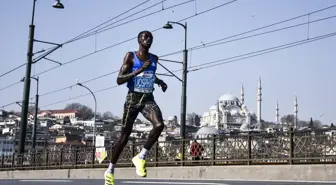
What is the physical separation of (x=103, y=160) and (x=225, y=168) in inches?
317

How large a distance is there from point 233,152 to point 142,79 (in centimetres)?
1231

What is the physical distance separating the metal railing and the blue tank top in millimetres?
9553

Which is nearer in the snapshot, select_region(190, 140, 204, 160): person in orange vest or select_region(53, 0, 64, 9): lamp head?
select_region(190, 140, 204, 160): person in orange vest

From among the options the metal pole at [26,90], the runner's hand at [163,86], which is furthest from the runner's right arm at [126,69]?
the metal pole at [26,90]

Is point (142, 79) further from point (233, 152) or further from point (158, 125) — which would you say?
point (233, 152)

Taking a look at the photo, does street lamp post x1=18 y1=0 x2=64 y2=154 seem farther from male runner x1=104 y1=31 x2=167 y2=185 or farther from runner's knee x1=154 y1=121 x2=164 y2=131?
runner's knee x1=154 y1=121 x2=164 y2=131

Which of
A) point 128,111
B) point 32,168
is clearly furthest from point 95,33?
point 128,111

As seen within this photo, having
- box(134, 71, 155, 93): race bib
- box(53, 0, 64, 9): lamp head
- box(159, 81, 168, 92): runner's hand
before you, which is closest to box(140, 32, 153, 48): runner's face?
box(134, 71, 155, 93): race bib

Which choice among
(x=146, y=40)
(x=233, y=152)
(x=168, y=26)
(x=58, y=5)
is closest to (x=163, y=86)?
(x=146, y=40)

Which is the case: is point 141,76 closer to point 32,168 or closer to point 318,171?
point 318,171

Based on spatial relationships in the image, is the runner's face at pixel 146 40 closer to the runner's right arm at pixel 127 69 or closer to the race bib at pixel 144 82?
the runner's right arm at pixel 127 69

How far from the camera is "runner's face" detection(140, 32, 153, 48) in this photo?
6480 mm

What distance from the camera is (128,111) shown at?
6.55m

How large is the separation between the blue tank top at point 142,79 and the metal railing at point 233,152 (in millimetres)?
9553
